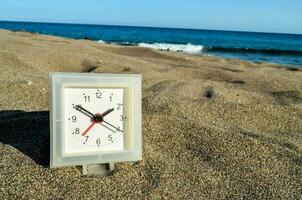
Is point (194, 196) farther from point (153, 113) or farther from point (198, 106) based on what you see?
point (198, 106)

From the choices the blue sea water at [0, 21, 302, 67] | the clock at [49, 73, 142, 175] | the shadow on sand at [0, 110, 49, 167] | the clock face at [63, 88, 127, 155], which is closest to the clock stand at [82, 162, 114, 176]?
the clock at [49, 73, 142, 175]

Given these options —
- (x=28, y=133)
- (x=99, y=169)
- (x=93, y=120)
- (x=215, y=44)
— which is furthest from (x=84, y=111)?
(x=215, y=44)

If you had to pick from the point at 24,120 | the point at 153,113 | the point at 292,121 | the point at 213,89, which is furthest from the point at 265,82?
the point at 24,120

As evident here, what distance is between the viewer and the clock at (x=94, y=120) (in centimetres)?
243

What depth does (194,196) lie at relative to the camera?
8.22 feet

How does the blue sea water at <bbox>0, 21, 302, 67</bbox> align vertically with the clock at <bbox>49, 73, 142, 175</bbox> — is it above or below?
below

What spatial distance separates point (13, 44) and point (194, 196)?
23.5 ft

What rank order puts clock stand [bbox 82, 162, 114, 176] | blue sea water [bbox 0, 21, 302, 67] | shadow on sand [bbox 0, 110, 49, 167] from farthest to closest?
blue sea water [bbox 0, 21, 302, 67], shadow on sand [bbox 0, 110, 49, 167], clock stand [bbox 82, 162, 114, 176]

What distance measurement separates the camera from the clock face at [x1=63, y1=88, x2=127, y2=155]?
2.48 meters

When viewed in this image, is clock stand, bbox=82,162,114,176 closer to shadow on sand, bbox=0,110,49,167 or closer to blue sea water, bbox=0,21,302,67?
shadow on sand, bbox=0,110,49,167

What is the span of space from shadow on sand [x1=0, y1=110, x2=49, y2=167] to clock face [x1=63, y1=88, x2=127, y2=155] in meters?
0.27

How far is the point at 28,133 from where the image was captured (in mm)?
3141

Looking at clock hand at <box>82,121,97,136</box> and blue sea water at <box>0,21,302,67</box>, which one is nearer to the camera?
clock hand at <box>82,121,97,136</box>

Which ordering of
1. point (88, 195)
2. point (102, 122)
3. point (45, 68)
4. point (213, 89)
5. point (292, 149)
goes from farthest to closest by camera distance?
point (45, 68) → point (213, 89) → point (292, 149) → point (102, 122) → point (88, 195)
